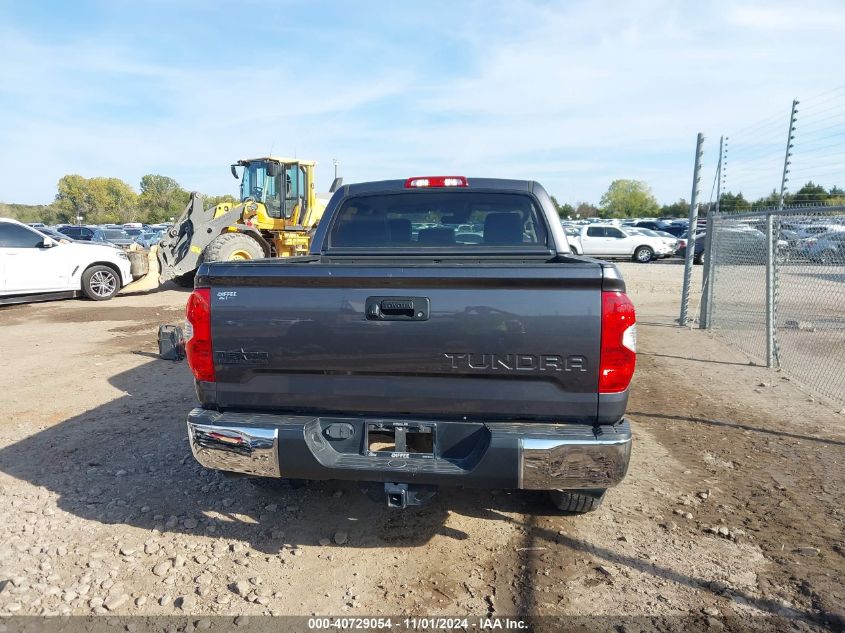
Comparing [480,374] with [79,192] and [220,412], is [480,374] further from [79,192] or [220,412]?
[79,192]

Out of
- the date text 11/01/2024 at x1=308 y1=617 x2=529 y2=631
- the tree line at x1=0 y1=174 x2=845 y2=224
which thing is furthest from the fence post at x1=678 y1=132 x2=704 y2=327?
the tree line at x1=0 y1=174 x2=845 y2=224

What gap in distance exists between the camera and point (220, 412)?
3111mm

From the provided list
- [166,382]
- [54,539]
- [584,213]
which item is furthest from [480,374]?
[584,213]

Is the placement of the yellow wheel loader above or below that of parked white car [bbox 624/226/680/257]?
above

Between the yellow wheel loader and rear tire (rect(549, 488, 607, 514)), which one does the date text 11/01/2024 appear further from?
the yellow wheel loader

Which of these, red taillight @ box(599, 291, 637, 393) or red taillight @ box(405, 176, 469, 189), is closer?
red taillight @ box(599, 291, 637, 393)

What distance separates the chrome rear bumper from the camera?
2742 millimetres

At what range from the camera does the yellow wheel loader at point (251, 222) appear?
13797 millimetres

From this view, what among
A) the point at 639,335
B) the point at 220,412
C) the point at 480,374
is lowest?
the point at 639,335

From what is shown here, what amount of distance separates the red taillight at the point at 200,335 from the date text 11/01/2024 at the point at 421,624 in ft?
4.22

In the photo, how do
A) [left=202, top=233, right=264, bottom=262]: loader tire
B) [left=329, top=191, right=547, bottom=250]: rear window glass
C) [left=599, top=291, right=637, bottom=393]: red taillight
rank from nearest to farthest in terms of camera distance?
[left=599, top=291, right=637, bottom=393]: red taillight, [left=329, top=191, right=547, bottom=250]: rear window glass, [left=202, top=233, right=264, bottom=262]: loader tire

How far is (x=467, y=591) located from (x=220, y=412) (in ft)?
5.03

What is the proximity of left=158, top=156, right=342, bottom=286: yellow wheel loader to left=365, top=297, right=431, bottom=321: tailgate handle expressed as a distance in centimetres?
1121

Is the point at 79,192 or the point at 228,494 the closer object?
the point at 228,494
